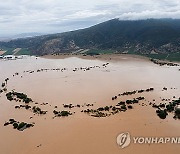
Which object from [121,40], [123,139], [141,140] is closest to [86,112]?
[123,139]

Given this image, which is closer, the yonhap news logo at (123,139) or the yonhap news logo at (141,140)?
the yonhap news logo at (123,139)

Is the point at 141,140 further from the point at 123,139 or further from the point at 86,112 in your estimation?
the point at 86,112

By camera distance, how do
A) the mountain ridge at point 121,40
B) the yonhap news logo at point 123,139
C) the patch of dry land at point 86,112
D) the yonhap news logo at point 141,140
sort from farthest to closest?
the mountain ridge at point 121,40, the patch of dry land at point 86,112, the yonhap news logo at point 141,140, the yonhap news logo at point 123,139

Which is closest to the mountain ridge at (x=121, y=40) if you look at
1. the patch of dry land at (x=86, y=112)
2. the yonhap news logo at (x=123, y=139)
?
the patch of dry land at (x=86, y=112)

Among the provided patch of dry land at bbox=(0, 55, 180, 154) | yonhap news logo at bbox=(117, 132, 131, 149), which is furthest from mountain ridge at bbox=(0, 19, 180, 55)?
yonhap news logo at bbox=(117, 132, 131, 149)

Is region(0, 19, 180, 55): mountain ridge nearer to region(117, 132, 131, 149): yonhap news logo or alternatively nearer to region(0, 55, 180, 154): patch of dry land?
region(0, 55, 180, 154): patch of dry land

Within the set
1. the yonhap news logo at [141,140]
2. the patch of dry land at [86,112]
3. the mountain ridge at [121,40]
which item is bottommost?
the yonhap news logo at [141,140]

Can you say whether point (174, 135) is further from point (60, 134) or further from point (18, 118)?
point (18, 118)

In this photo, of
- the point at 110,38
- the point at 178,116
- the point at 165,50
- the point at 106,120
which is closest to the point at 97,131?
the point at 106,120

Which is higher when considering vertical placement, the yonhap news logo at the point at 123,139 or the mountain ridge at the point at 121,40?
the mountain ridge at the point at 121,40

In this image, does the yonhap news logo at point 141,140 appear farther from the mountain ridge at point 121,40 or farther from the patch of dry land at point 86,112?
the mountain ridge at point 121,40
